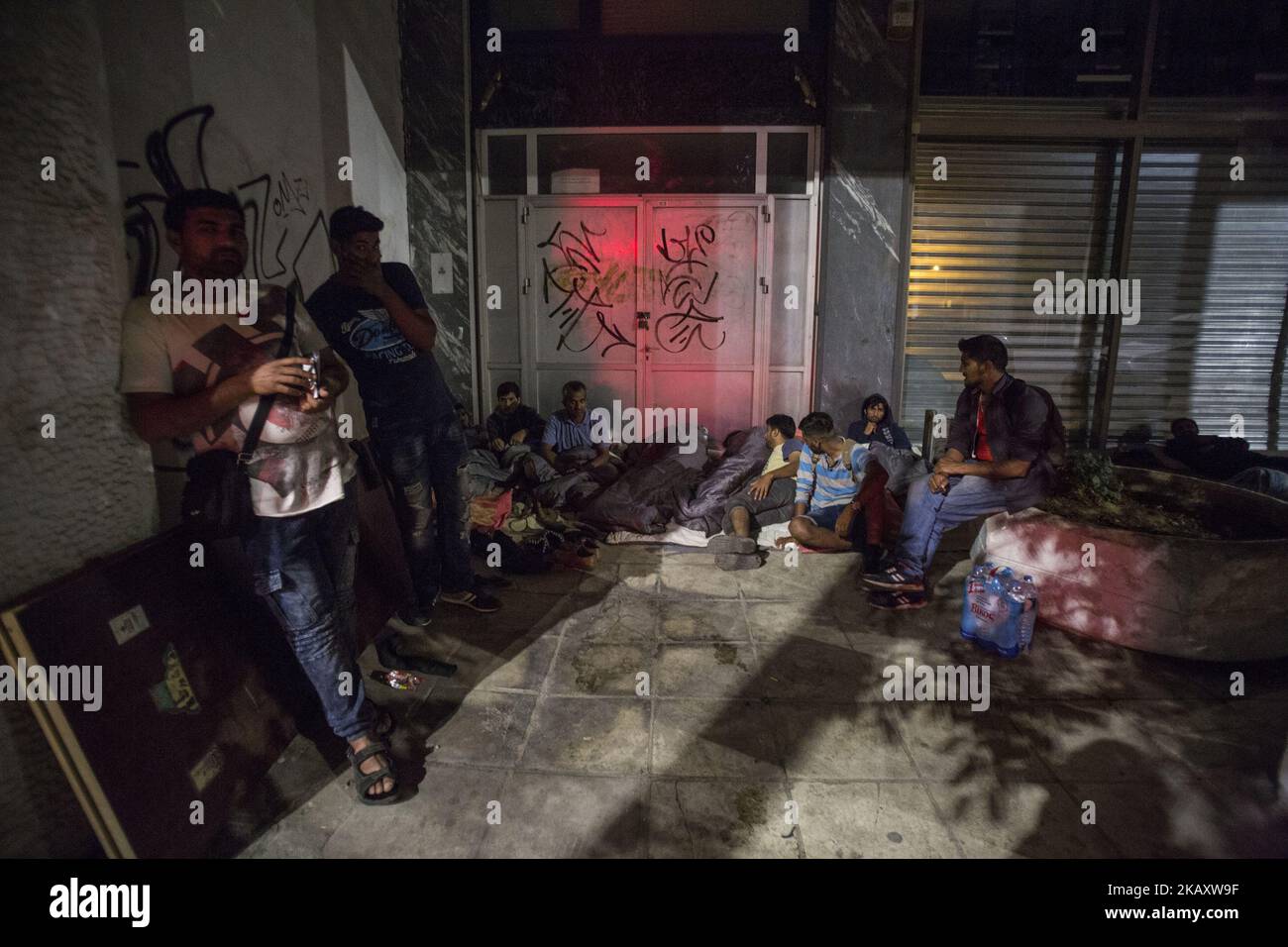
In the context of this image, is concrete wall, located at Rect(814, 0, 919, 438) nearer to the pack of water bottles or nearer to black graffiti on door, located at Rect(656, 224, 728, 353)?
black graffiti on door, located at Rect(656, 224, 728, 353)

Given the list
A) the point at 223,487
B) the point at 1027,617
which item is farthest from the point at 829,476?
the point at 223,487

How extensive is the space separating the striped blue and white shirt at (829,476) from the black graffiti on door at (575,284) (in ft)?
10.0

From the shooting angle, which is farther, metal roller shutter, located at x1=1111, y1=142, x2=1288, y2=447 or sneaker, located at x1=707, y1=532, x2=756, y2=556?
metal roller shutter, located at x1=1111, y1=142, x2=1288, y2=447

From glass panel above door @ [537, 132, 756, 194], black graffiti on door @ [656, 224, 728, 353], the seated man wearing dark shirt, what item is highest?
glass panel above door @ [537, 132, 756, 194]

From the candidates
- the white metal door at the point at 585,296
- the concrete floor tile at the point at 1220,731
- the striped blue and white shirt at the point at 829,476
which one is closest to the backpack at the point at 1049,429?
the striped blue and white shirt at the point at 829,476

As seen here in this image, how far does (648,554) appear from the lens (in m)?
5.67

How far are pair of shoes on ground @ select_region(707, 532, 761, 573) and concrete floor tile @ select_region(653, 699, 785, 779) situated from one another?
1858mm

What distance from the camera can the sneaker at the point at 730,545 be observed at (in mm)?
5418

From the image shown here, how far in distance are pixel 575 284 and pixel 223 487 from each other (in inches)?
228

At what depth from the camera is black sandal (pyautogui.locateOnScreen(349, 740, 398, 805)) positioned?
2.81 meters

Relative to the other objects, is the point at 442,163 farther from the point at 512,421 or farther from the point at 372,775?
the point at 372,775

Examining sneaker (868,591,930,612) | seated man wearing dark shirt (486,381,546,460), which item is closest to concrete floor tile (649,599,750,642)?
sneaker (868,591,930,612)

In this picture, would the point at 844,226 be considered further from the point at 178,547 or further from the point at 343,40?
the point at 178,547

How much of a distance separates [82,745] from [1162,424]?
9.20 metres
